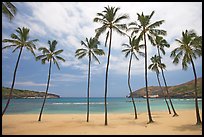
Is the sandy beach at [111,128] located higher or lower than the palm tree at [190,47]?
lower

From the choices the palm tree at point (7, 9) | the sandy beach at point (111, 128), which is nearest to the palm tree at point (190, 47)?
the sandy beach at point (111, 128)

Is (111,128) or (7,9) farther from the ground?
(7,9)

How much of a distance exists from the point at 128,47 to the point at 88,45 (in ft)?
19.9

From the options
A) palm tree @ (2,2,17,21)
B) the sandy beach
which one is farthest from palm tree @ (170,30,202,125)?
palm tree @ (2,2,17,21)

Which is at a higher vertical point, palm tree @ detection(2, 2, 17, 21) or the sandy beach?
palm tree @ detection(2, 2, 17, 21)

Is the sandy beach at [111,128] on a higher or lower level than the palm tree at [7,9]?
lower

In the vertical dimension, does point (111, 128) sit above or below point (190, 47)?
below

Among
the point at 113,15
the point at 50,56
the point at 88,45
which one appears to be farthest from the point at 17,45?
the point at 113,15

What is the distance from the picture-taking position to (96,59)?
23.5m

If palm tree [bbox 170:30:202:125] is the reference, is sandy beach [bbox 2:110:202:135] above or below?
below

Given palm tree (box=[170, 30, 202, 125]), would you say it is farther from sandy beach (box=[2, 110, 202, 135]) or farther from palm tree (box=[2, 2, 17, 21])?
palm tree (box=[2, 2, 17, 21])

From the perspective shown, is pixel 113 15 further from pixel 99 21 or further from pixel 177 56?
pixel 177 56

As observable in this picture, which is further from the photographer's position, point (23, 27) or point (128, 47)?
point (128, 47)

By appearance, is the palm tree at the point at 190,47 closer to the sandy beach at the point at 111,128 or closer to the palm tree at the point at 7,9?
the sandy beach at the point at 111,128
